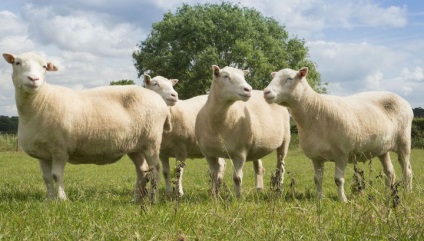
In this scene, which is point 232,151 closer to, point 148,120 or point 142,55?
point 148,120

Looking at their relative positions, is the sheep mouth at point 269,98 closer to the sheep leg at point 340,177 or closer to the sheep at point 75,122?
the sheep leg at point 340,177

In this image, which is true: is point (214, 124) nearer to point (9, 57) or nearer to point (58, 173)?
point (58, 173)

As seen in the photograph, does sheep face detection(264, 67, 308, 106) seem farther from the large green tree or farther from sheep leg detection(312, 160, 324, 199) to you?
the large green tree

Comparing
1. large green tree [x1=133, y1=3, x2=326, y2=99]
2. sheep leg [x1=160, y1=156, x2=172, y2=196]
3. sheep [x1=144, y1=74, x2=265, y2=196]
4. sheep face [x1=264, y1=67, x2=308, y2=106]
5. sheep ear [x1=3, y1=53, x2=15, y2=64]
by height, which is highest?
large green tree [x1=133, y1=3, x2=326, y2=99]

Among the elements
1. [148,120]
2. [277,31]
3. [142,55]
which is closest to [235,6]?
[277,31]

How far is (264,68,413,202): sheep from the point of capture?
863 centimetres

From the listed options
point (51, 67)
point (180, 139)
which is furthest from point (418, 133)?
point (51, 67)

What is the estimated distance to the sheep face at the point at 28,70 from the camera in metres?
7.47

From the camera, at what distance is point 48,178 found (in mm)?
7891

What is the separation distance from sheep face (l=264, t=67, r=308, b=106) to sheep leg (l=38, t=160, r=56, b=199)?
3710 millimetres

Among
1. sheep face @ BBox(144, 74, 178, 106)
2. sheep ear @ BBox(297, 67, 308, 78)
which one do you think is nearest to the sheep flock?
sheep ear @ BBox(297, 67, 308, 78)

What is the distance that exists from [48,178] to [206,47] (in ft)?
119

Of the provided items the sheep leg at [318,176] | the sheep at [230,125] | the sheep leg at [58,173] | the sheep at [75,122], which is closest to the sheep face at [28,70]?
the sheep at [75,122]

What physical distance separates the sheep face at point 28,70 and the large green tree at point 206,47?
33359mm
